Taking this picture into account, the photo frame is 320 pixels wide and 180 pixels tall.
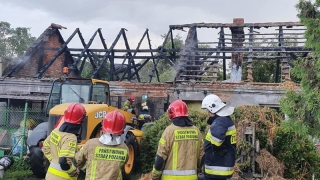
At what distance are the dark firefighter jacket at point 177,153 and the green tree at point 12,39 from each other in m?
27.0

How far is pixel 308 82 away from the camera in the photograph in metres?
4.52

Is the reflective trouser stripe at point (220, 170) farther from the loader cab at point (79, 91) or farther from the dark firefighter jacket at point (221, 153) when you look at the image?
the loader cab at point (79, 91)

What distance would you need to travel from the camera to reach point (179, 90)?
1298cm

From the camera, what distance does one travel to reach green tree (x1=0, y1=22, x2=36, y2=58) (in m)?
29.6

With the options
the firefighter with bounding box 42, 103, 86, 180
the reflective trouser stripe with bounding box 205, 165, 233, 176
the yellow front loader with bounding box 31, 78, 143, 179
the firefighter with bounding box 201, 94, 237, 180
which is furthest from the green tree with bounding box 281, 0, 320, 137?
the yellow front loader with bounding box 31, 78, 143, 179

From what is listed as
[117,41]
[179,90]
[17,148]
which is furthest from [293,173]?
[117,41]

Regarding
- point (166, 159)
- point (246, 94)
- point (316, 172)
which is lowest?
point (316, 172)

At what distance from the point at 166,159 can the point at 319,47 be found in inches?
88.8

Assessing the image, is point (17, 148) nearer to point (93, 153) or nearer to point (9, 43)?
point (93, 153)

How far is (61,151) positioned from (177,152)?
4.51 ft

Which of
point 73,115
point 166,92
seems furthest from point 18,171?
point 73,115

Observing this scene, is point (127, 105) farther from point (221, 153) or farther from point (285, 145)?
point (221, 153)

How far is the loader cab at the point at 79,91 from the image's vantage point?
8773 mm

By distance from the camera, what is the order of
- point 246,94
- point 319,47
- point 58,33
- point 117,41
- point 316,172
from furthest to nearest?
point 58,33 < point 117,41 < point 246,94 < point 316,172 < point 319,47
